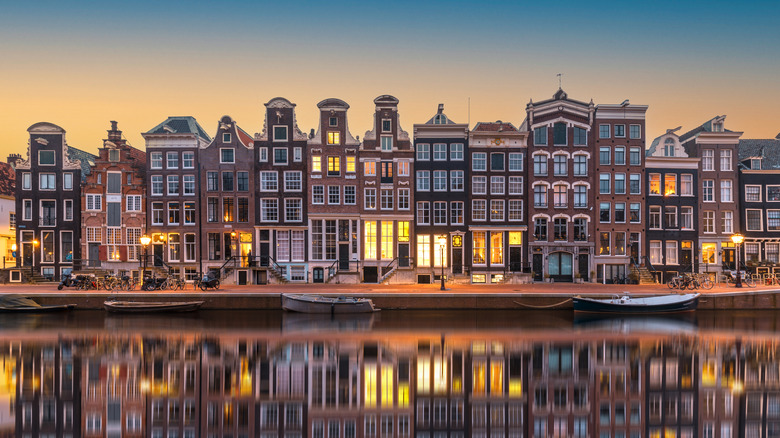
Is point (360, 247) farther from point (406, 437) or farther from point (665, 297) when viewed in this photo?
point (406, 437)

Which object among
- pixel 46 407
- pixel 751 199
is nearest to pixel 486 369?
pixel 46 407

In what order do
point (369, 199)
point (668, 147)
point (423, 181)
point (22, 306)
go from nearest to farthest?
point (22, 306), point (369, 199), point (423, 181), point (668, 147)

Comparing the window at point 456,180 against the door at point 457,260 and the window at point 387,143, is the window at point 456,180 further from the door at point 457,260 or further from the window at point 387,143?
the window at point 387,143

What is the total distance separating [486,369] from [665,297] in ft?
68.7

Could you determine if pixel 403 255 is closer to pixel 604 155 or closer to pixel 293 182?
pixel 293 182

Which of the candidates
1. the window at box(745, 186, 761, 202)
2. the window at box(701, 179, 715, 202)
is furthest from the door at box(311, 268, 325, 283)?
the window at box(745, 186, 761, 202)

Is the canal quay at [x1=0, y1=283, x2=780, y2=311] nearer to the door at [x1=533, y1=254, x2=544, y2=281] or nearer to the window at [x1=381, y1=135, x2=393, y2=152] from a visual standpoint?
the door at [x1=533, y1=254, x2=544, y2=281]

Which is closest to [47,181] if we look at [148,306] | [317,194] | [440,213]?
[148,306]

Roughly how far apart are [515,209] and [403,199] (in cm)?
1065

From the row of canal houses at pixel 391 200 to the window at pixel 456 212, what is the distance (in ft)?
0.34

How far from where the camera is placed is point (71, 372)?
22562mm

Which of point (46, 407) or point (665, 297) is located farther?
point (665, 297)

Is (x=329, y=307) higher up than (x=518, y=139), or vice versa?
(x=518, y=139)

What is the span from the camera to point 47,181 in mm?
50250
